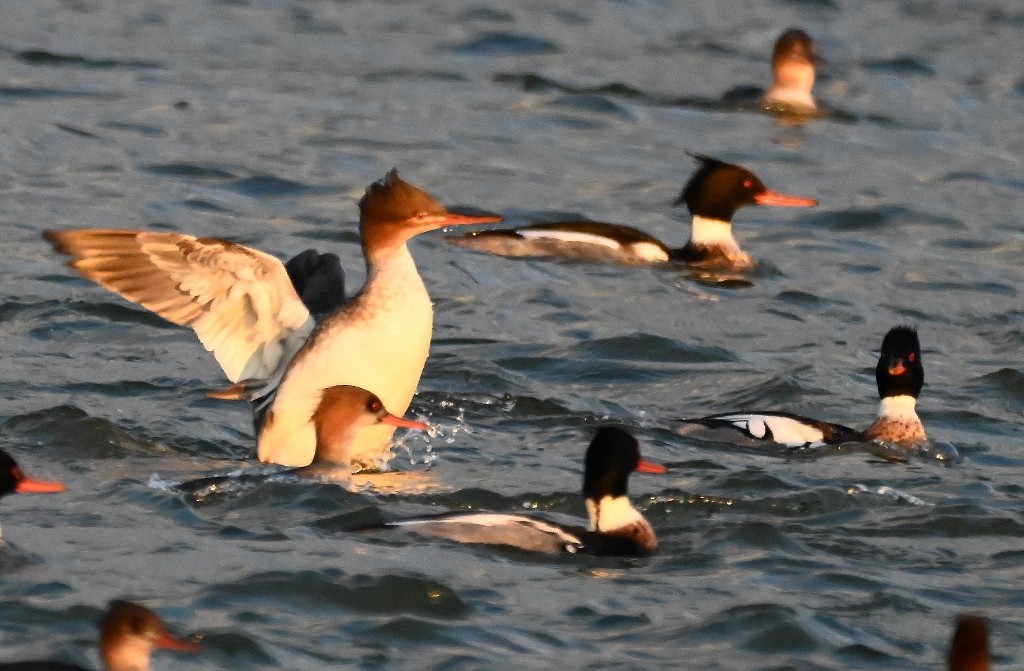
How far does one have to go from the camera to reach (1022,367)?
11281 millimetres

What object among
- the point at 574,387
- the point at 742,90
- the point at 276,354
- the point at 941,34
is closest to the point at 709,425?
the point at 574,387

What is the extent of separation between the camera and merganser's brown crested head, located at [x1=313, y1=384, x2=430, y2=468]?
27.6ft

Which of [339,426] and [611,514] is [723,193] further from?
[611,514]

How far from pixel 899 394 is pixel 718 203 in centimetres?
435

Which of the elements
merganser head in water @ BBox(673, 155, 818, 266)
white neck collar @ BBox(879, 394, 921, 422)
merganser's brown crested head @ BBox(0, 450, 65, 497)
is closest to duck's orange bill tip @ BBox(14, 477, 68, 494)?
merganser's brown crested head @ BBox(0, 450, 65, 497)

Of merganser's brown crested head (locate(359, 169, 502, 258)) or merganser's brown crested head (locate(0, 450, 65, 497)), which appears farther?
A: merganser's brown crested head (locate(359, 169, 502, 258))

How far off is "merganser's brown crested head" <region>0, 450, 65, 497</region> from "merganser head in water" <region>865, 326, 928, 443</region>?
402 centimetres

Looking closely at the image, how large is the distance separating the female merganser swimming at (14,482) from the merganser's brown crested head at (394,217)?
191 centimetres

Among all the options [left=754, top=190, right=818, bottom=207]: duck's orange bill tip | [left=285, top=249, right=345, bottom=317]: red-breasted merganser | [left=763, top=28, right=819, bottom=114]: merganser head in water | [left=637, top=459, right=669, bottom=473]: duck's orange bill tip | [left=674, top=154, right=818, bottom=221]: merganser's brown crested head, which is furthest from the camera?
[left=763, top=28, right=819, bottom=114]: merganser head in water

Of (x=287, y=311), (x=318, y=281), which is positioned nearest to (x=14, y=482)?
(x=287, y=311)

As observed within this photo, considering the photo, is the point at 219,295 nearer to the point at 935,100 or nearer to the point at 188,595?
the point at 188,595

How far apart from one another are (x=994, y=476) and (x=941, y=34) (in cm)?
1191

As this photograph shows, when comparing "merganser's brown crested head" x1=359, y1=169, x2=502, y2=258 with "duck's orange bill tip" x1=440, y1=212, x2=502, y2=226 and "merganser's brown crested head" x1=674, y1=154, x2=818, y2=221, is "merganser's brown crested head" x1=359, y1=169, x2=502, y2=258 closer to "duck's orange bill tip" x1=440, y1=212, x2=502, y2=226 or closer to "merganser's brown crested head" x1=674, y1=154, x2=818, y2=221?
"duck's orange bill tip" x1=440, y1=212, x2=502, y2=226

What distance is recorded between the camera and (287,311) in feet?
29.1
